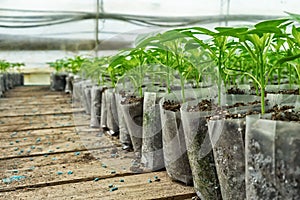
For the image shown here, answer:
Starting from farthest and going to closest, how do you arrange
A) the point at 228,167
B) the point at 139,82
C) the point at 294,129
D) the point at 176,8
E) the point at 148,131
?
the point at 176,8
the point at 139,82
the point at 148,131
the point at 228,167
the point at 294,129

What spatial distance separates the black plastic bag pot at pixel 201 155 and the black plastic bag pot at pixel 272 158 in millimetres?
179

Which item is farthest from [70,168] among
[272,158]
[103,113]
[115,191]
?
[272,158]

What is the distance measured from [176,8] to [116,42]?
8.33 feet

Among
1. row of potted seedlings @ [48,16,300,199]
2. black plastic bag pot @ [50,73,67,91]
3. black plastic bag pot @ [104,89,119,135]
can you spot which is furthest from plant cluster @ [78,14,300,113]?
black plastic bag pot @ [50,73,67,91]

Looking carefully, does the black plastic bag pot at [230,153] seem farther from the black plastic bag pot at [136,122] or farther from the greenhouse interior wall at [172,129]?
the black plastic bag pot at [136,122]

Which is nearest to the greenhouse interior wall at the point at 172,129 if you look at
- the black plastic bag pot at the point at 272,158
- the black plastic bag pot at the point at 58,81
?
the black plastic bag pot at the point at 272,158

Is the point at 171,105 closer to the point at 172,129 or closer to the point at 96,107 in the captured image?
the point at 172,129

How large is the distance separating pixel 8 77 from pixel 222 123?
4143 mm

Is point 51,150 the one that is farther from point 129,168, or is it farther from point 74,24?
point 74,24

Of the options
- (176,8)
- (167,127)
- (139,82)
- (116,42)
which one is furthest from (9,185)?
(176,8)

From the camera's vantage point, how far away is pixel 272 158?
55cm

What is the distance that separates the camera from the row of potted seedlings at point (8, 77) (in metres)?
3.75

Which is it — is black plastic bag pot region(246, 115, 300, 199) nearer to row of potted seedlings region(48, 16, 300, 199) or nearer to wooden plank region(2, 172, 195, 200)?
row of potted seedlings region(48, 16, 300, 199)

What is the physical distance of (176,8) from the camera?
4160 mm
